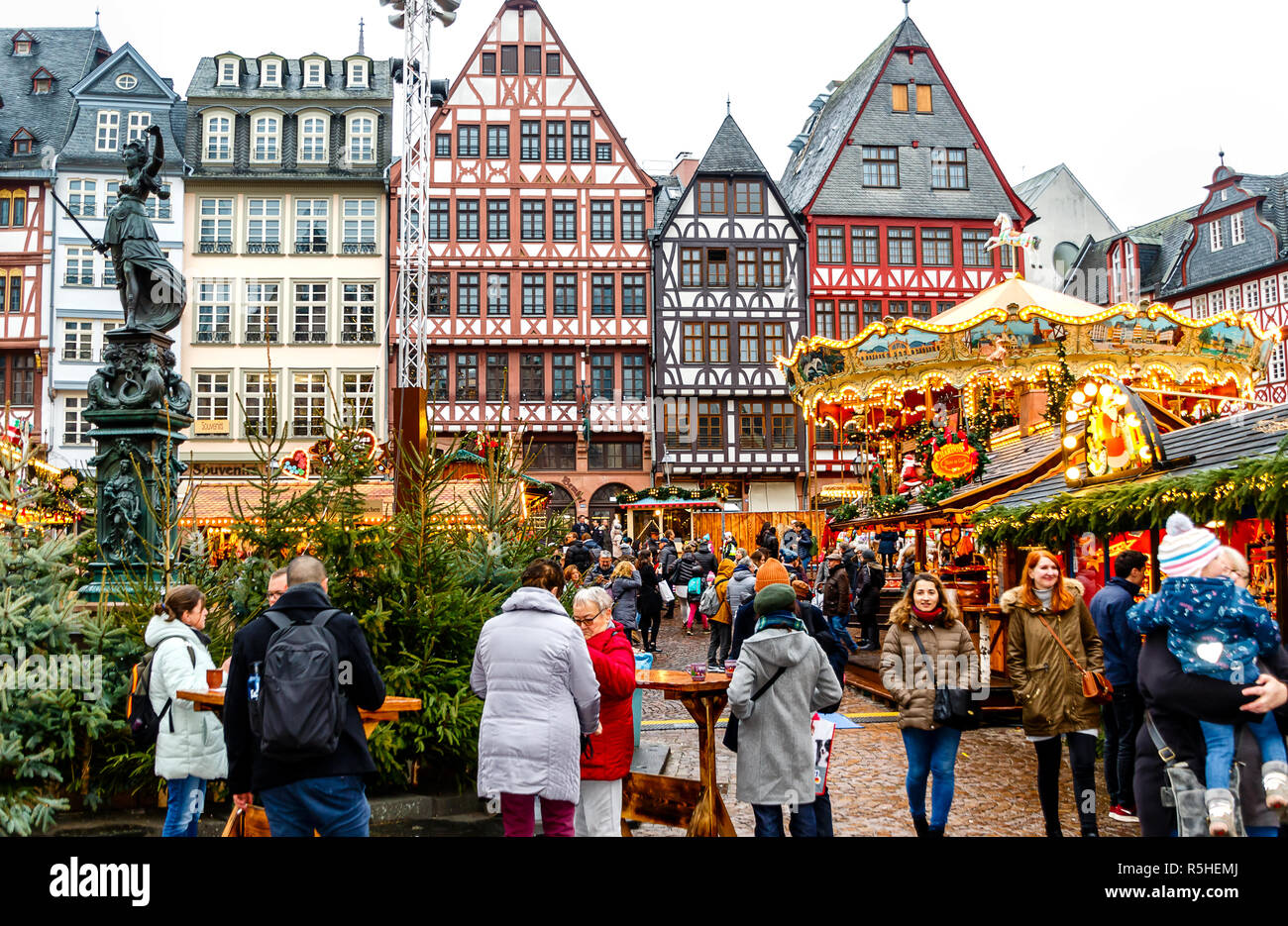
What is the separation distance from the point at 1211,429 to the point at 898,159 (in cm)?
2640

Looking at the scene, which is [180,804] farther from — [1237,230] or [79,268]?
[1237,230]

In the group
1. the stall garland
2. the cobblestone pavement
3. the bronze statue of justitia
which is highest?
the bronze statue of justitia

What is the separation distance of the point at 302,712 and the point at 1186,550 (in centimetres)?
339

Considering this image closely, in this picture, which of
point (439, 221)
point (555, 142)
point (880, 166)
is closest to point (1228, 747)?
point (439, 221)

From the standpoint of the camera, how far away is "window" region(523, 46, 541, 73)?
3350 cm

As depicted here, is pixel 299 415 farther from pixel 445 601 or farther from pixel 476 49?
pixel 445 601

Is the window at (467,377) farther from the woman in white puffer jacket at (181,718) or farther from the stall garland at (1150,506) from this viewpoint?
the woman in white puffer jacket at (181,718)

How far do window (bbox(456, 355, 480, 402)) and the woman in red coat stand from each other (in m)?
28.1

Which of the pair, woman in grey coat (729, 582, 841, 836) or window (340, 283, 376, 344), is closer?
woman in grey coat (729, 582, 841, 836)

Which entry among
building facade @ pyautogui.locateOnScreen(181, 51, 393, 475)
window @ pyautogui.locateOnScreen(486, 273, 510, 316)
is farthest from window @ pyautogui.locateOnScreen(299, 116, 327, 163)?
window @ pyautogui.locateOnScreen(486, 273, 510, 316)

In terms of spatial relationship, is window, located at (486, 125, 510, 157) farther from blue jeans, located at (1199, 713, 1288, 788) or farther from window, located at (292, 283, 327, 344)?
blue jeans, located at (1199, 713, 1288, 788)

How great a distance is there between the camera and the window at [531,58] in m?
33.5

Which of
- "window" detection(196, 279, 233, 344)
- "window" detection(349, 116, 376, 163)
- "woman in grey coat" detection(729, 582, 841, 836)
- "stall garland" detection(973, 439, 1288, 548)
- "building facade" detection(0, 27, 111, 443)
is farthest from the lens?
"window" detection(349, 116, 376, 163)
